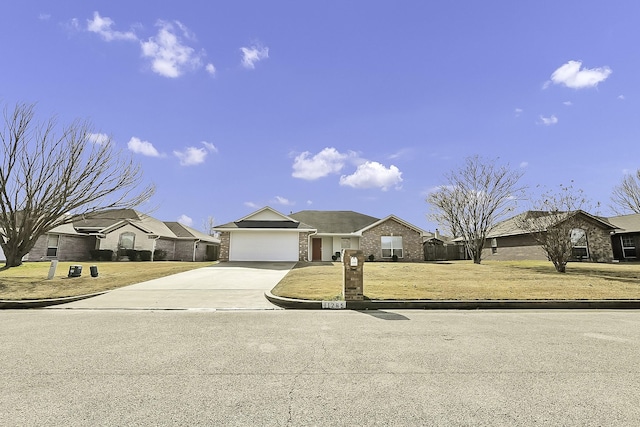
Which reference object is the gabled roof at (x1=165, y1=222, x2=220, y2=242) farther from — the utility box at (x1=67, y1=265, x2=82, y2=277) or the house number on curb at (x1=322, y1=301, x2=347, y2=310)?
the house number on curb at (x1=322, y1=301, x2=347, y2=310)

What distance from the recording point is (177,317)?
757cm

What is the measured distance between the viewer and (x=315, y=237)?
30.5m

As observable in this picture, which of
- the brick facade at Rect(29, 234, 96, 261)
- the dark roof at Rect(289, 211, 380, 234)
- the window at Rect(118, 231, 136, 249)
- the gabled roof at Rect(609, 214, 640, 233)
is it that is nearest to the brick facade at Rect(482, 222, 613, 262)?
the gabled roof at Rect(609, 214, 640, 233)

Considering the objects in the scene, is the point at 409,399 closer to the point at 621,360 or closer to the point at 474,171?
the point at 621,360

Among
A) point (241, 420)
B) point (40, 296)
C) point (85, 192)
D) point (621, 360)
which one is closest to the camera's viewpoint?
point (241, 420)

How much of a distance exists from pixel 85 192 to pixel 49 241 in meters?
13.3

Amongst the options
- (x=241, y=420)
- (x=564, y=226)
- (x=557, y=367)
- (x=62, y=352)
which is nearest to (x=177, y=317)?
(x=62, y=352)

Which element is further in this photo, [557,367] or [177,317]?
[177,317]

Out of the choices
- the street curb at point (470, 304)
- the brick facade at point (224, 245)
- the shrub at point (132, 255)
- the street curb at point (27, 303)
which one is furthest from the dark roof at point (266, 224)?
the street curb at point (470, 304)

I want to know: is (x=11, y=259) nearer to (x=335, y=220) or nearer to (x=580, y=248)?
(x=335, y=220)

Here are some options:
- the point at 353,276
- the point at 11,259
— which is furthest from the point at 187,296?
the point at 11,259

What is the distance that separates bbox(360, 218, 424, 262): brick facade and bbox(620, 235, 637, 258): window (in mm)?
17224

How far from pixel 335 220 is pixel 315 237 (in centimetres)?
315

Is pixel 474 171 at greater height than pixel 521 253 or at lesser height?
greater
